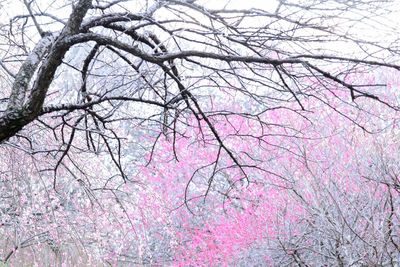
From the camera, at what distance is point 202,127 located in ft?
24.2

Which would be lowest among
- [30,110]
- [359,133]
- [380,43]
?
[30,110]

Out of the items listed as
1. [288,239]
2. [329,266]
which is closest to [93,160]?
A: [288,239]

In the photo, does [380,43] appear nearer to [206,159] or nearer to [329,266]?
[329,266]

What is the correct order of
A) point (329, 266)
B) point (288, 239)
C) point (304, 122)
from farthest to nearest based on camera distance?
point (304, 122), point (288, 239), point (329, 266)

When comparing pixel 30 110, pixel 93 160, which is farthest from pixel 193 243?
pixel 30 110

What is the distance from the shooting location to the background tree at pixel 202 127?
3.04 metres

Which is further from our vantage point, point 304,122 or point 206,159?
point 206,159

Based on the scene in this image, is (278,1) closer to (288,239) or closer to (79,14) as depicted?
(79,14)

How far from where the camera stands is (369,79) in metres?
12.3

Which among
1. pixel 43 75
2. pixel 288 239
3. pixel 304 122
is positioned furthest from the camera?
pixel 304 122

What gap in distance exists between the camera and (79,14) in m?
3.00

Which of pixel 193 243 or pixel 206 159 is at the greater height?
pixel 206 159

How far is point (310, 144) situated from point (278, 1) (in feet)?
20.5

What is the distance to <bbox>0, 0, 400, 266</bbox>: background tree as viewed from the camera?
9.98 feet
